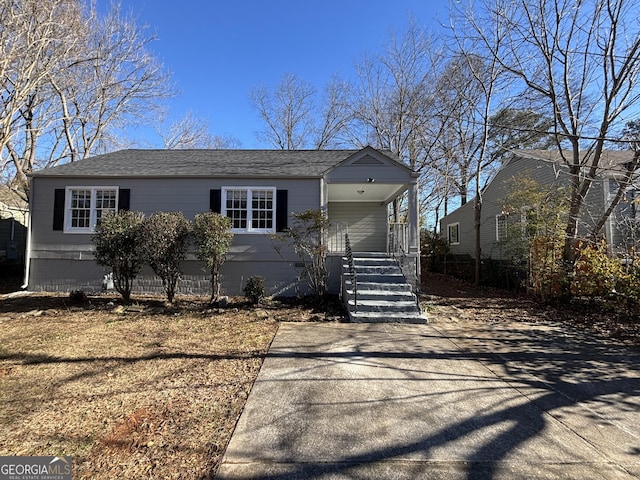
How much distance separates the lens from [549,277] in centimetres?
862

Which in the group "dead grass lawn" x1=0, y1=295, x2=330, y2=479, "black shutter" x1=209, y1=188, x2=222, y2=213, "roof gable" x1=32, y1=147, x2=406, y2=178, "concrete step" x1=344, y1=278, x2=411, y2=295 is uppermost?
"roof gable" x1=32, y1=147, x2=406, y2=178

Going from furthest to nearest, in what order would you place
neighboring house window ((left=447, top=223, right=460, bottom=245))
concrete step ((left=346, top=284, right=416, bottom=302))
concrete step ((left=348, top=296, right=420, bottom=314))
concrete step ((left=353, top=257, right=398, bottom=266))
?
neighboring house window ((left=447, top=223, right=460, bottom=245)) → concrete step ((left=353, top=257, right=398, bottom=266)) → concrete step ((left=346, top=284, right=416, bottom=302)) → concrete step ((left=348, top=296, right=420, bottom=314))

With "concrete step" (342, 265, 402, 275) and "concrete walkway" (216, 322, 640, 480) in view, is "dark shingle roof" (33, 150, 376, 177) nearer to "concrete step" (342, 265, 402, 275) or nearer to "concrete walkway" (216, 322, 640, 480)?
"concrete step" (342, 265, 402, 275)

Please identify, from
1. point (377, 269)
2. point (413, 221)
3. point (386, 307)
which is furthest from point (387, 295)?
point (413, 221)

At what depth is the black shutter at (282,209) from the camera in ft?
30.2

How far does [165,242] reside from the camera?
23.7ft

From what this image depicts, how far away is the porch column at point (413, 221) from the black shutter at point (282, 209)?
3634mm

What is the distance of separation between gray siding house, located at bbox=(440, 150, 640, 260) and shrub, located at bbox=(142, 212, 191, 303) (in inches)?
372

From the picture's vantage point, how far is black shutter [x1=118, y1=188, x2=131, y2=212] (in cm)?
930

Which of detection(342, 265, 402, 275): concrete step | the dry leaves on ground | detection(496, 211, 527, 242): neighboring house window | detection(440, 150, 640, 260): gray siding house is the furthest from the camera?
detection(440, 150, 640, 260): gray siding house

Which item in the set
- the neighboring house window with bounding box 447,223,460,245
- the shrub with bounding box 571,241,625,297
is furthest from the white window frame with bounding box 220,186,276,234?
the neighboring house window with bounding box 447,223,460,245

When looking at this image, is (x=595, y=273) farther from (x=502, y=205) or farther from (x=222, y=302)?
(x=222, y=302)

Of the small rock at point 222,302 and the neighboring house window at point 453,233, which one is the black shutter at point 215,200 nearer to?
the small rock at point 222,302

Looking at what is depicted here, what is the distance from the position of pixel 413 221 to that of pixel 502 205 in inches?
230
